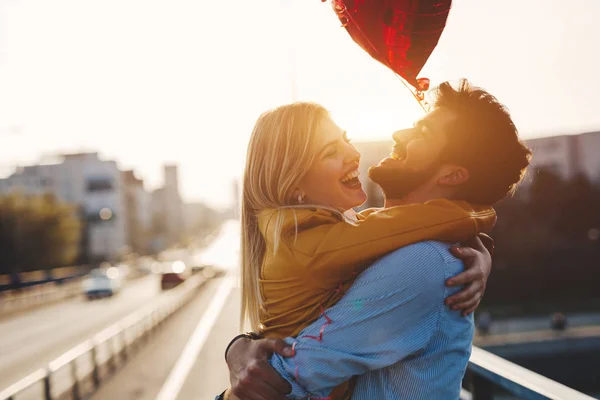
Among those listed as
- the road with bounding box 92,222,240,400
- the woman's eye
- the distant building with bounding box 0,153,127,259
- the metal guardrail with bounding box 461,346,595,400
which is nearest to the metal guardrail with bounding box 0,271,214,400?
the road with bounding box 92,222,240,400

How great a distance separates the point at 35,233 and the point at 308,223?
63186mm

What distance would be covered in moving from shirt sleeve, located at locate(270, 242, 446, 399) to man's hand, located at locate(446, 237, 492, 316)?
5 cm

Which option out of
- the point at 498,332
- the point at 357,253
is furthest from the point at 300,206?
the point at 498,332

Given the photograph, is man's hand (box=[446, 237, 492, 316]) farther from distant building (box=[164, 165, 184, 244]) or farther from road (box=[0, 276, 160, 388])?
distant building (box=[164, 165, 184, 244])

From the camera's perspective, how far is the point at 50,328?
25984 mm

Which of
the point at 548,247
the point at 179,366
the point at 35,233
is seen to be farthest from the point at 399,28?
the point at 35,233

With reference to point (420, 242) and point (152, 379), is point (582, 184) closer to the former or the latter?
point (152, 379)

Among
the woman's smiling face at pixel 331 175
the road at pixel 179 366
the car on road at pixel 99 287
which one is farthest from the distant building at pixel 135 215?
the woman's smiling face at pixel 331 175

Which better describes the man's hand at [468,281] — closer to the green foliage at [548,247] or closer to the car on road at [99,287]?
the car on road at [99,287]

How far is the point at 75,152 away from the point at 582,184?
87.3m

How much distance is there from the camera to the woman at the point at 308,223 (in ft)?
5.82

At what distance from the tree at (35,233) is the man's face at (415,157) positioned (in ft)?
193

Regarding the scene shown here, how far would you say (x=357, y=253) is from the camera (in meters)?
1.75

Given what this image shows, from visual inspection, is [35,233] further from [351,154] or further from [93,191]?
[351,154]
